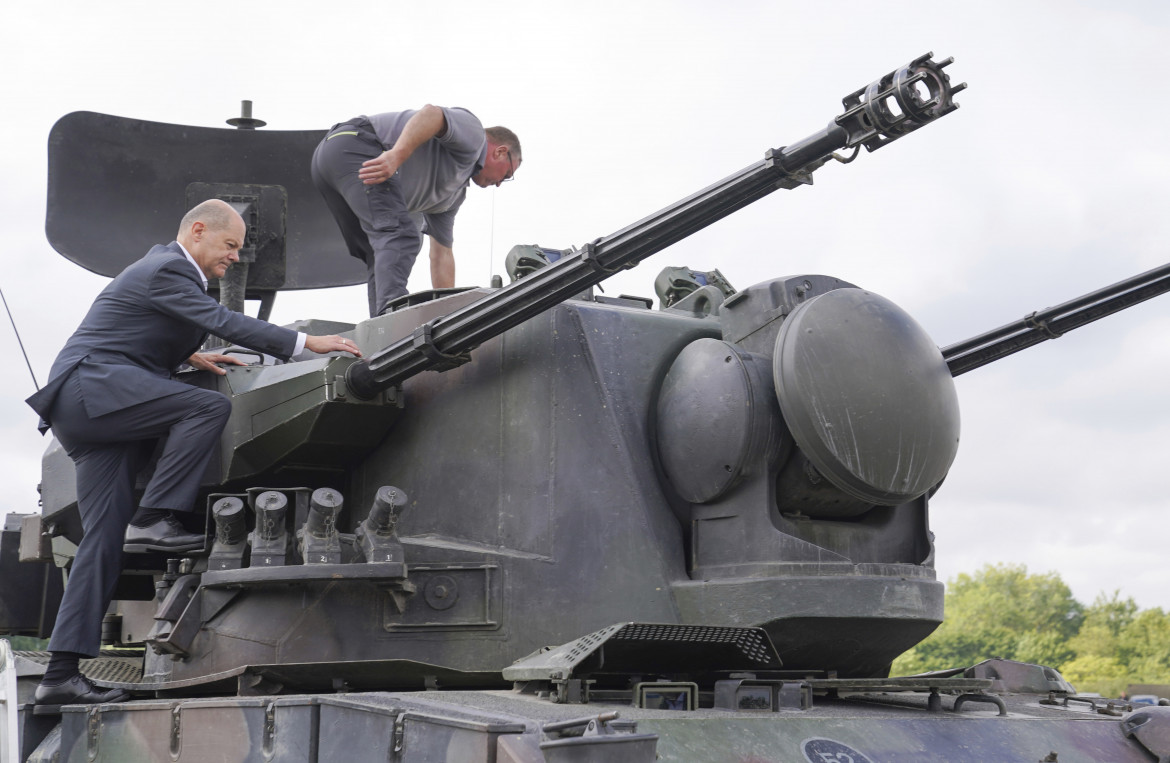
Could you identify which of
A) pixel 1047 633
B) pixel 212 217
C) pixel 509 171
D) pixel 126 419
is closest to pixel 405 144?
pixel 509 171

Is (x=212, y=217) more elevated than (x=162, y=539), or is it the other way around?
(x=212, y=217)

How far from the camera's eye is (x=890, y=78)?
5625mm

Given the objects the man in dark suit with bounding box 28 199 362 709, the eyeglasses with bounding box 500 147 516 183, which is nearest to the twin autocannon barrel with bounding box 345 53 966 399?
the man in dark suit with bounding box 28 199 362 709

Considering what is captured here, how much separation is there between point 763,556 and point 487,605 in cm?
121

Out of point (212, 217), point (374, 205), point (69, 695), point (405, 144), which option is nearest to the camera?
point (69, 695)

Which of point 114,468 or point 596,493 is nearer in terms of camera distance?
point 596,493

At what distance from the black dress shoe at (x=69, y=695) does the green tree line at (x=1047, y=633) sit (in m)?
26.5

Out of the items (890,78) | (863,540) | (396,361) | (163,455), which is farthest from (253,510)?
(890,78)

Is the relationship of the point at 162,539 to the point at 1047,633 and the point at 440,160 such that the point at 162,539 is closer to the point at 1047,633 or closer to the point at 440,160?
the point at 440,160

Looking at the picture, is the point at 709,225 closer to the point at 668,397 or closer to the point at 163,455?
the point at 668,397

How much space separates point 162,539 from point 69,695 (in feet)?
2.61

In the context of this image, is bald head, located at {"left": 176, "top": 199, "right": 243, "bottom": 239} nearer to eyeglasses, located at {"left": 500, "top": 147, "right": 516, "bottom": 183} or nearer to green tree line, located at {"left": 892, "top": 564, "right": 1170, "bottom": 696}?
eyeglasses, located at {"left": 500, "top": 147, "right": 516, "bottom": 183}

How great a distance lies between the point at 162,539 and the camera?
6520mm

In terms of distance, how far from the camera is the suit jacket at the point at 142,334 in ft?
21.5
